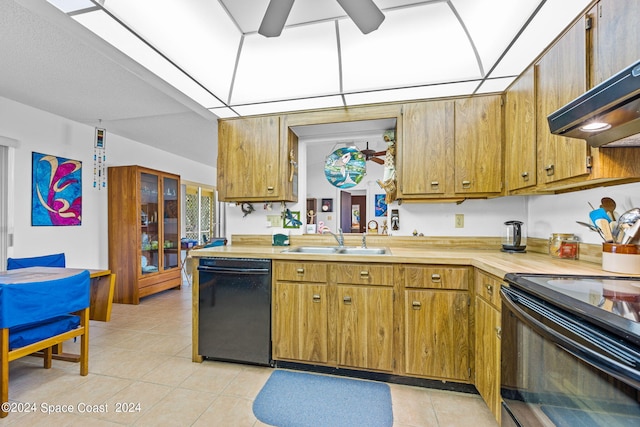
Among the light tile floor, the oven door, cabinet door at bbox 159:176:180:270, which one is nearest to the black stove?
the oven door

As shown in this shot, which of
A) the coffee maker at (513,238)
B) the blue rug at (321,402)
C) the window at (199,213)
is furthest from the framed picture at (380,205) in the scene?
the window at (199,213)

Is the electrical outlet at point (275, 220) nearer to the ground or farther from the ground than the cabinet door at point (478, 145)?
nearer to the ground

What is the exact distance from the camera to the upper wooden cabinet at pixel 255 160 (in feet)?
8.75

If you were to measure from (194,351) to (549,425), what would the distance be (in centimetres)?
232

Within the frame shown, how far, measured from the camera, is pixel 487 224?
100 inches

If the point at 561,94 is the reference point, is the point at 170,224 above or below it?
below

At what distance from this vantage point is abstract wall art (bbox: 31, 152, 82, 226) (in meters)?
3.42

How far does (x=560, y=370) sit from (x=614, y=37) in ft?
4.49

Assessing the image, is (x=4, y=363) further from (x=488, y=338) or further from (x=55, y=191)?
(x=488, y=338)

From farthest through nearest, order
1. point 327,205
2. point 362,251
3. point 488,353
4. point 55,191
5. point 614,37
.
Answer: point 327,205 → point 55,191 → point 362,251 → point 488,353 → point 614,37

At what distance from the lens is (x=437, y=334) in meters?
1.98

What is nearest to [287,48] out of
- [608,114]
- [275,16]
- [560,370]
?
[275,16]

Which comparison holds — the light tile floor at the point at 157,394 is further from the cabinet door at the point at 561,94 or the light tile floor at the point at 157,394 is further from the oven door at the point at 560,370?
the cabinet door at the point at 561,94

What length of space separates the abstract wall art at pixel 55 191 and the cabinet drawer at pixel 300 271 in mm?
3234
